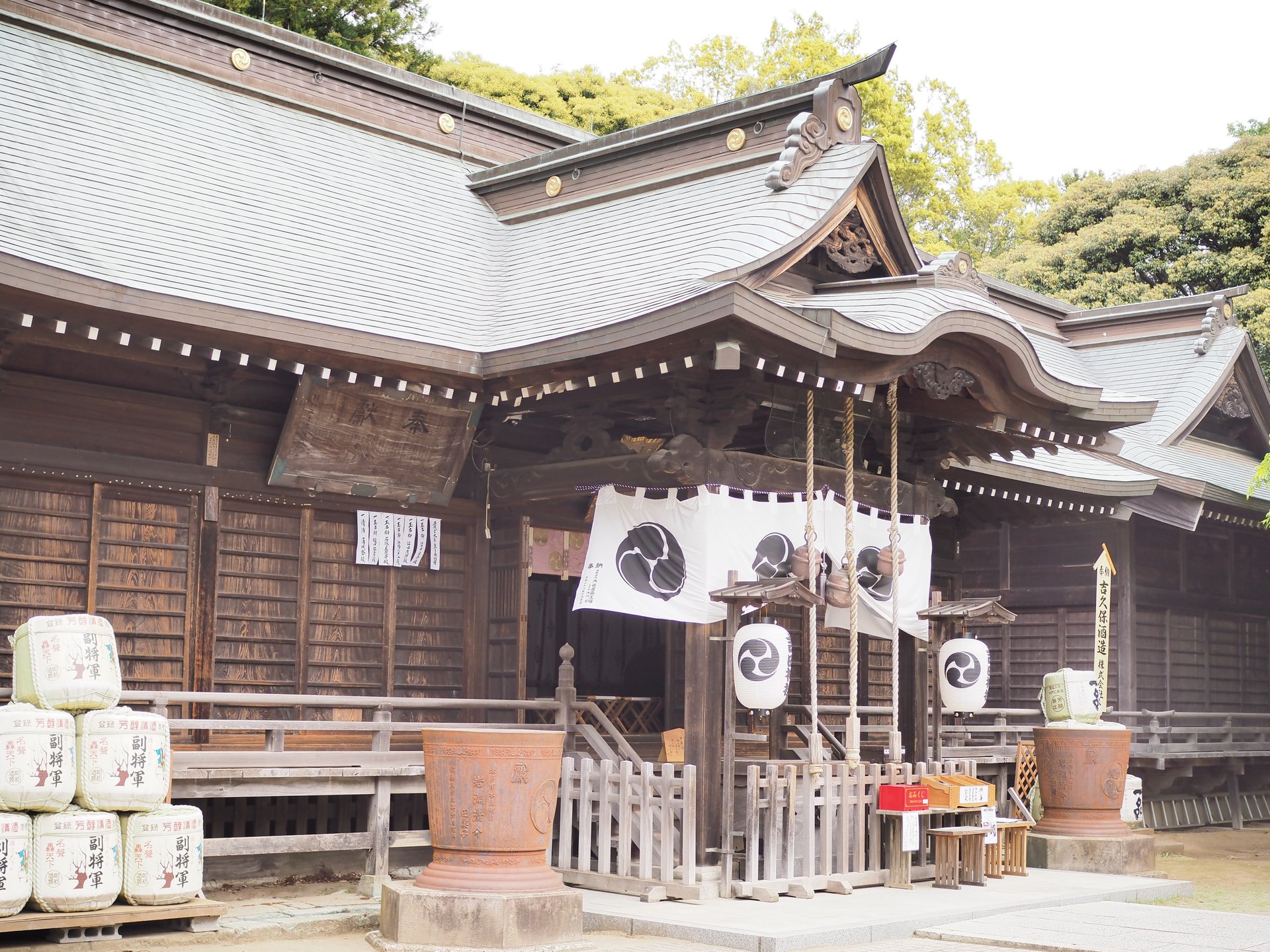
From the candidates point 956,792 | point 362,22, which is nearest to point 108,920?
point 956,792

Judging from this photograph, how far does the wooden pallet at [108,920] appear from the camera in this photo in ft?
24.0

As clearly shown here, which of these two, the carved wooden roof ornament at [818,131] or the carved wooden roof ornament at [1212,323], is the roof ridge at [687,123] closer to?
the carved wooden roof ornament at [818,131]

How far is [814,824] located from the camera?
10.4 m

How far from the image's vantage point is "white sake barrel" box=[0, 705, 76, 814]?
7.34 metres

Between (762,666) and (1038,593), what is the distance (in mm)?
9482

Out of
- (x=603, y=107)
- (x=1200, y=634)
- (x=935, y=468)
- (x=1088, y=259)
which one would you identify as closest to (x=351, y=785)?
(x=935, y=468)

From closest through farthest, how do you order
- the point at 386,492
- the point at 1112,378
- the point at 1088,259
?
the point at 386,492, the point at 1112,378, the point at 1088,259

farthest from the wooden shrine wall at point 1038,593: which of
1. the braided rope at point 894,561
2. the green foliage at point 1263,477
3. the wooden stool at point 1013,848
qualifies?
the braided rope at point 894,561

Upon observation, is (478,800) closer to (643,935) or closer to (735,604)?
(643,935)

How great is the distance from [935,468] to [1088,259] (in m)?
19.8

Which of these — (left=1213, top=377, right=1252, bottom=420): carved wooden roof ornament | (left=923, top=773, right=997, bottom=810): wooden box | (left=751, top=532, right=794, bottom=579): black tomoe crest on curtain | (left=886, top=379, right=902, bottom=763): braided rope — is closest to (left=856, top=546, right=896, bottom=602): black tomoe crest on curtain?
(left=886, top=379, right=902, bottom=763): braided rope

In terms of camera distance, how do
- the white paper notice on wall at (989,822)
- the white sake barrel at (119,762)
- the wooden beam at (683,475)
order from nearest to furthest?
the white sake barrel at (119,762) < the wooden beam at (683,475) < the white paper notice on wall at (989,822)

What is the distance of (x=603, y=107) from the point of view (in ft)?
115

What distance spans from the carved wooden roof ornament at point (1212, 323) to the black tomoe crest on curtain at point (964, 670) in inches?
441
